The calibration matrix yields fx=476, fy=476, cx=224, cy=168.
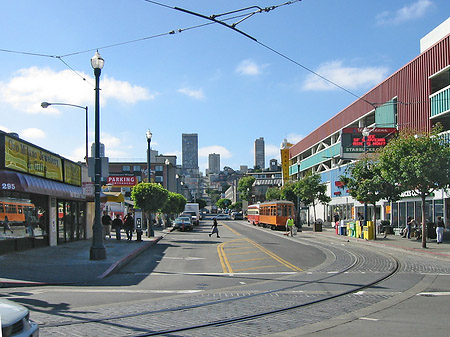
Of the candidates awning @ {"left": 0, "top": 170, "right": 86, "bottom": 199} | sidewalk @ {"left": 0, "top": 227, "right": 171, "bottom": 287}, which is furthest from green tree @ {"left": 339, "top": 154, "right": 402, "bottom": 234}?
awning @ {"left": 0, "top": 170, "right": 86, "bottom": 199}

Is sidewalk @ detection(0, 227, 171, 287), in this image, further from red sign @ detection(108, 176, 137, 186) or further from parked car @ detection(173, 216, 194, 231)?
red sign @ detection(108, 176, 137, 186)

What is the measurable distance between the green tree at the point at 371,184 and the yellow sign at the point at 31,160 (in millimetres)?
18947

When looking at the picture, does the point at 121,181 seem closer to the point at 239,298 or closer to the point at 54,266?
the point at 54,266

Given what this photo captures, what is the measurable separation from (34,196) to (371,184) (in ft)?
67.8

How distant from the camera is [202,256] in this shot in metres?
22.0

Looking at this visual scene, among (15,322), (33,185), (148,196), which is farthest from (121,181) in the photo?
(15,322)

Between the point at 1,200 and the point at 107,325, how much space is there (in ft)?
39.2

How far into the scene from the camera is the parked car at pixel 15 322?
5.00 m

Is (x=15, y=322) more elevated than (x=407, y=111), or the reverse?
(x=407, y=111)

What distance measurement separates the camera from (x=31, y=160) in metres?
20.6

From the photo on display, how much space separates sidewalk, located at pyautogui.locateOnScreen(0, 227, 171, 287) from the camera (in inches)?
537

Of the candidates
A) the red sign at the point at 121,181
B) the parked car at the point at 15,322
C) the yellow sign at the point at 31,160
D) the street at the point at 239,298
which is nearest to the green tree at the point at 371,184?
the street at the point at 239,298

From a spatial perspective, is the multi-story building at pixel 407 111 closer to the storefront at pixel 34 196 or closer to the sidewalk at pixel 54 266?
the storefront at pixel 34 196

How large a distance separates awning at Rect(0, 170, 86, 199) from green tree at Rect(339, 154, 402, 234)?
726 inches
